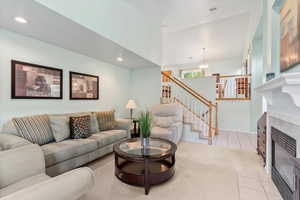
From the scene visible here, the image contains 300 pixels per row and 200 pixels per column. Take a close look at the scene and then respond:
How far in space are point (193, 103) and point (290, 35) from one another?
3546 millimetres

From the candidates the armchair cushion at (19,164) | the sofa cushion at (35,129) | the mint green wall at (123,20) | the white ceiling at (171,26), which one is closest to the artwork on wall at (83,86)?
the white ceiling at (171,26)

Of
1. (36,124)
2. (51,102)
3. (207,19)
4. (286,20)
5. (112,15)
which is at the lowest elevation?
(36,124)

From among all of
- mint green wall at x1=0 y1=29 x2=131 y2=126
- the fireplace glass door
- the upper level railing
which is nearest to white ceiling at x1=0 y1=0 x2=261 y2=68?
mint green wall at x1=0 y1=29 x2=131 y2=126

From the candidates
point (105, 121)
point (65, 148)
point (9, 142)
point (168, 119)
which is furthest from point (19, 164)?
point (168, 119)

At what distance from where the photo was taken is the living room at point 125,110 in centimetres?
157

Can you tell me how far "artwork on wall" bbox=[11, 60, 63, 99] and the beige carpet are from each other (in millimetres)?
1705

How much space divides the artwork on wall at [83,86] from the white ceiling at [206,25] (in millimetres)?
2421

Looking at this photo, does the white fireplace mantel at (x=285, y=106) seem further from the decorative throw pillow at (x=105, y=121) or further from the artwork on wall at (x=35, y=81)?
the artwork on wall at (x=35, y=81)

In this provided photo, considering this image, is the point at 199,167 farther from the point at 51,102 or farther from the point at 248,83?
the point at 248,83

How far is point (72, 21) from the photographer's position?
194cm

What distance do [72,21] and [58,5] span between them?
223 mm

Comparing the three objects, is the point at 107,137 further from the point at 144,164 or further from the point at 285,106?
the point at 285,106

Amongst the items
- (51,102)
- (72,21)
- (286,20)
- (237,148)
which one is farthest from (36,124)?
(237,148)

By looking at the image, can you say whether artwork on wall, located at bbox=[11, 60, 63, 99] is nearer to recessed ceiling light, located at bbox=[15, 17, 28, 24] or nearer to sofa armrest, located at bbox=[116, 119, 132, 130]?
recessed ceiling light, located at bbox=[15, 17, 28, 24]
